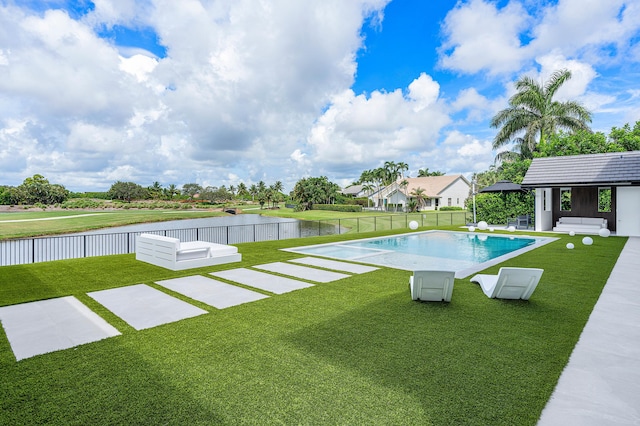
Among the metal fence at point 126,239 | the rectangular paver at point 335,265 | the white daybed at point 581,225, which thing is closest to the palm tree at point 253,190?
the metal fence at point 126,239

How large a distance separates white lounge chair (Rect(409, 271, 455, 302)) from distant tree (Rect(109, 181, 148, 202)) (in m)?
64.9

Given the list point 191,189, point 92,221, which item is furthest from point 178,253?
point 191,189

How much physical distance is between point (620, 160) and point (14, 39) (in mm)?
32313

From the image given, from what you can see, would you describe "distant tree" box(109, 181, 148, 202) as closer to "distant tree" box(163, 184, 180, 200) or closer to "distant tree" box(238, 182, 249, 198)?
"distant tree" box(163, 184, 180, 200)

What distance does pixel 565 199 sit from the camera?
65.9 ft

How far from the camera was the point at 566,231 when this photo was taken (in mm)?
16703

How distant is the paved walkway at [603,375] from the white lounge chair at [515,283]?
0.86m

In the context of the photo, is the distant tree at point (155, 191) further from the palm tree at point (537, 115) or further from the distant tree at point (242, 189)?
the palm tree at point (537, 115)

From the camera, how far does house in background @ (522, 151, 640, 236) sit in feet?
50.0

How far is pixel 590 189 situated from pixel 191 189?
258 ft

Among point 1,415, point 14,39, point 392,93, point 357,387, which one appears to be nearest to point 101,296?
point 1,415

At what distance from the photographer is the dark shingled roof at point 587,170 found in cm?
1527

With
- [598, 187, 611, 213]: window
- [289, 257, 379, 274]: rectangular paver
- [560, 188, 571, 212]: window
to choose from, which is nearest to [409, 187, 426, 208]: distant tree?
[560, 188, 571, 212]: window

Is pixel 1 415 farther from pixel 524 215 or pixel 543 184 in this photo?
pixel 524 215
